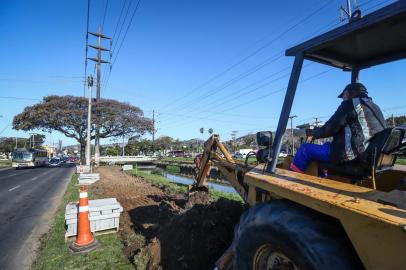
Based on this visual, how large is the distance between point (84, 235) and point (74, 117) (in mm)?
36931

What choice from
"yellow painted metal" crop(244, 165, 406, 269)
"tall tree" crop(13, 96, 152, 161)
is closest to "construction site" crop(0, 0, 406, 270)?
"yellow painted metal" crop(244, 165, 406, 269)

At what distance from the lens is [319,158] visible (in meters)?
3.25

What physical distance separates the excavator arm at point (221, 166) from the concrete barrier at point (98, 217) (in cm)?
174

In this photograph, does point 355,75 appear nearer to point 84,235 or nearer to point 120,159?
point 84,235

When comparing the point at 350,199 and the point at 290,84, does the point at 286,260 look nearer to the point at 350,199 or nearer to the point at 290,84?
the point at 350,199

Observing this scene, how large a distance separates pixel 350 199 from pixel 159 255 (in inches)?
131

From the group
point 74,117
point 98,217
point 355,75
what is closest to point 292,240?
point 355,75

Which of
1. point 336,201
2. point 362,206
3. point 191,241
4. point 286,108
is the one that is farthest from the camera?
point 191,241

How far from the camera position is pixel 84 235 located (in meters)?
5.82

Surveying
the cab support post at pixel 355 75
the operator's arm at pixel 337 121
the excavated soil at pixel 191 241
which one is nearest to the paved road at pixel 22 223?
the excavated soil at pixel 191 241

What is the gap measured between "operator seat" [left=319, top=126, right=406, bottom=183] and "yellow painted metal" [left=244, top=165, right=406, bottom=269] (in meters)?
0.38

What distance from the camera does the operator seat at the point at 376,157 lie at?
252cm

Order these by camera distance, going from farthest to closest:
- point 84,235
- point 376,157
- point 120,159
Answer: point 120,159 < point 84,235 < point 376,157

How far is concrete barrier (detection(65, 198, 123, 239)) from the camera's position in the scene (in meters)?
6.13
